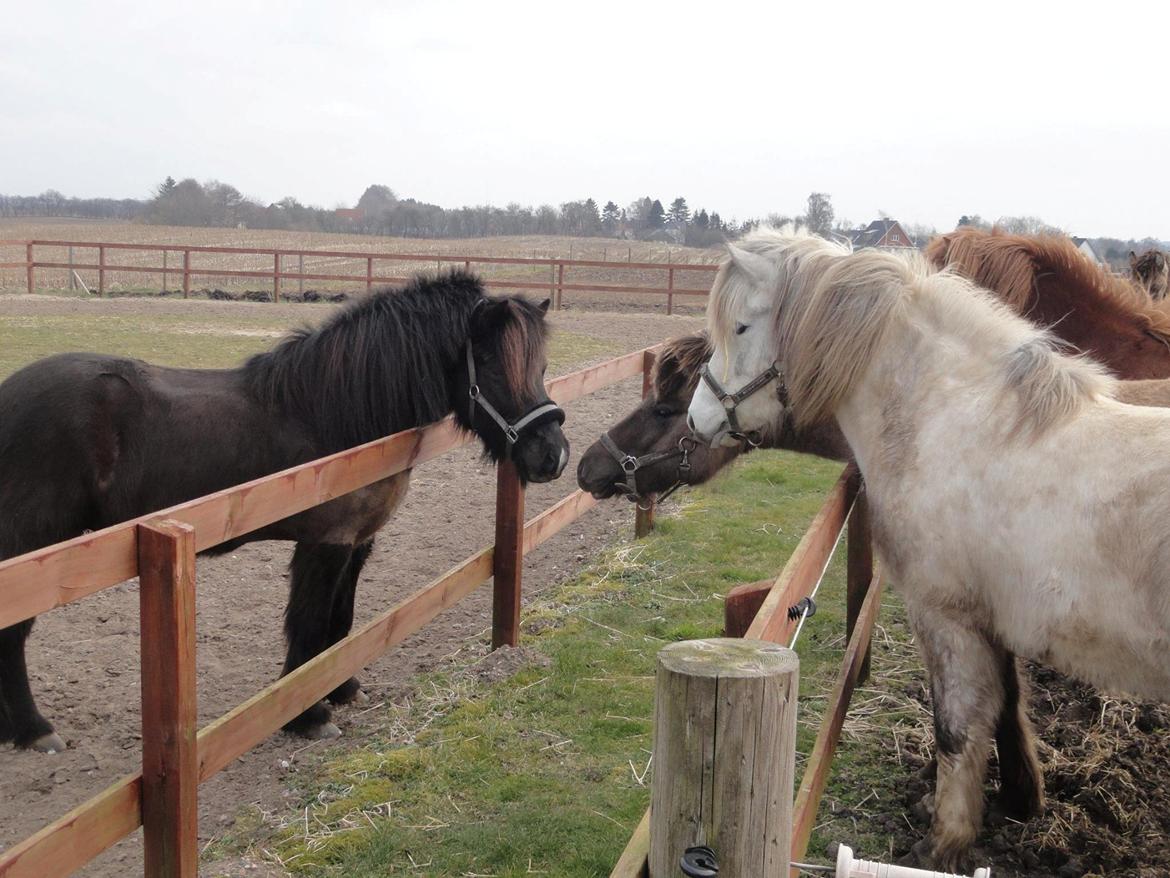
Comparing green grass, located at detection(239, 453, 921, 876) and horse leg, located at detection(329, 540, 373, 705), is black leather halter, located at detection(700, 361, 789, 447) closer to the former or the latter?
green grass, located at detection(239, 453, 921, 876)

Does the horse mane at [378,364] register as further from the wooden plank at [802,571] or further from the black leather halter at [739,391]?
the wooden plank at [802,571]

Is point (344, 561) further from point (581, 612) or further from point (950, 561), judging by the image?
point (950, 561)

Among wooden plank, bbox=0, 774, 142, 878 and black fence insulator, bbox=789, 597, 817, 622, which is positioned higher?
black fence insulator, bbox=789, 597, 817, 622

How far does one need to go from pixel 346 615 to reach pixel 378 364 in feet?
4.25

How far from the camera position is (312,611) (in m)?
4.27

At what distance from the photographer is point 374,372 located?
14.4 ft

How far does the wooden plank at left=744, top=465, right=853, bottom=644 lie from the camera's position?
2056 mm

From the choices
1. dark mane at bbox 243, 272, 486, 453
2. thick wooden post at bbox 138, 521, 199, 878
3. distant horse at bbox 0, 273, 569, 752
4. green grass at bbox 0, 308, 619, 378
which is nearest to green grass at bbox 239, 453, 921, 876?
distant horse at bbox 0, 273, 569, 752

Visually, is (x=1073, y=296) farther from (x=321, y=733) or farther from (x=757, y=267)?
(x=321, y=733)

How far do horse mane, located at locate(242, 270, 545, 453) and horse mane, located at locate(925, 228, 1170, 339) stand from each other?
2232 mm

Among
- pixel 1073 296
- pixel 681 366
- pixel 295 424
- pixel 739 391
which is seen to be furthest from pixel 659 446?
pixel 1073 296

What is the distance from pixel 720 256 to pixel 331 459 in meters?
1.65

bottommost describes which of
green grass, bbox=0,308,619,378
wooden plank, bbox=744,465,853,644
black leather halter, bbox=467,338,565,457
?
green grass, bbox=0,308,619,378

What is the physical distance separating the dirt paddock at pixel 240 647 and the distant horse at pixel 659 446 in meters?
1.32
